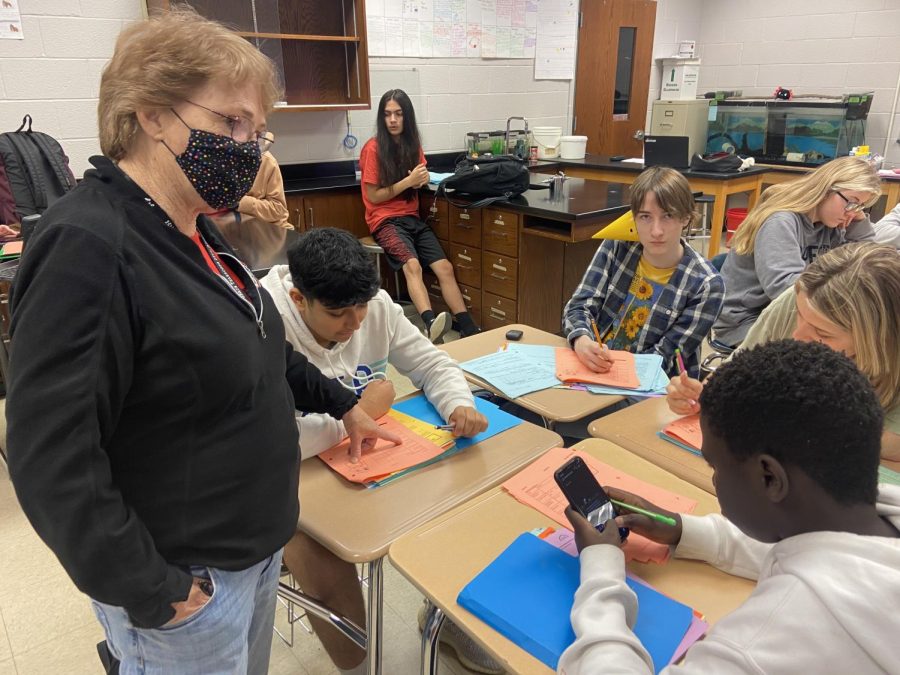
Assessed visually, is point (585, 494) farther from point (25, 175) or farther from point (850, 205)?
point (25, 175)

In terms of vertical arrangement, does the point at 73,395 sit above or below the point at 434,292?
above

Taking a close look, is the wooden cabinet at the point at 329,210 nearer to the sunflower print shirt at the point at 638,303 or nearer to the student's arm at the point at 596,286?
the student's arm at the point at 596,286

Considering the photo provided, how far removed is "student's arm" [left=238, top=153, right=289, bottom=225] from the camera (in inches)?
131

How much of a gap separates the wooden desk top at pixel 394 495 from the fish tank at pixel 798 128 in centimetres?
474

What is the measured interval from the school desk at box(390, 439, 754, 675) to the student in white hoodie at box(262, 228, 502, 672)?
0.32 metres

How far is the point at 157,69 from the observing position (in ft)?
2.40

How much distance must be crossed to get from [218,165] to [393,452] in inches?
29.3

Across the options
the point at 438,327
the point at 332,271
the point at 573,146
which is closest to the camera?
the point at 332,271

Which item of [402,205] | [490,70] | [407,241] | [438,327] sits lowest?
[438,327]

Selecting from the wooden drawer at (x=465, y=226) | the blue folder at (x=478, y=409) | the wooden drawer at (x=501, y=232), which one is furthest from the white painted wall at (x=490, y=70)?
the blue folder at (x=478, y=409)

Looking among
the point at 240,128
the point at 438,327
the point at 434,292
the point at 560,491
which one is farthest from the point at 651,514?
the point at 434,292

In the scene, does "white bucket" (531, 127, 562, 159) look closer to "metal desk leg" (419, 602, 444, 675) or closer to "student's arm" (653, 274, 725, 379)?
"student's arm" (653, 274, 725, 379)

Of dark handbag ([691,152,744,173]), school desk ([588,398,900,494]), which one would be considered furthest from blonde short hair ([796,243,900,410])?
dark handbag ([691,152,744,173])

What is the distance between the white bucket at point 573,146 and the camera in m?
5.18
